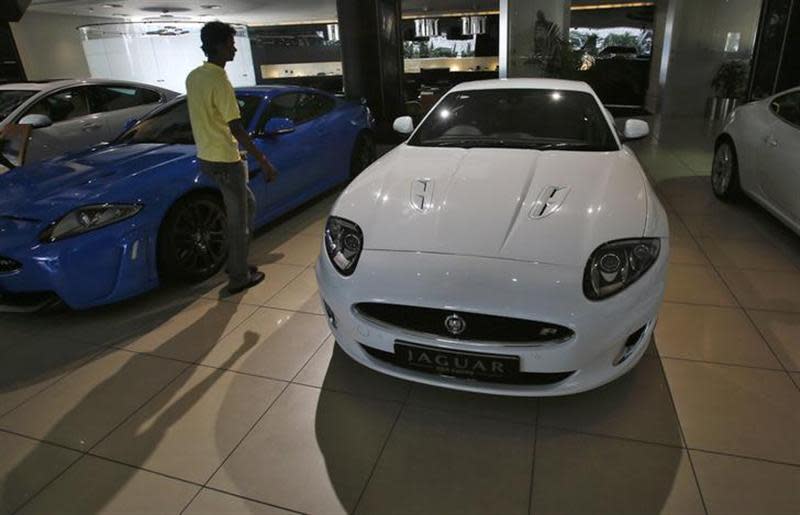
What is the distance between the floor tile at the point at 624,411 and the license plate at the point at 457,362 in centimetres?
34

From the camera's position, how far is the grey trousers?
2.81 meters

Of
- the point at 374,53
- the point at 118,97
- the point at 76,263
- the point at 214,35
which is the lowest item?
the point at 76,263

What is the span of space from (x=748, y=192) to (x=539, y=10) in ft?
24.7

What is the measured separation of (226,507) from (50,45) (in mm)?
14476

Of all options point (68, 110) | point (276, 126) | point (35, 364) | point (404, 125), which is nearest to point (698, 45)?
point (404, 125)

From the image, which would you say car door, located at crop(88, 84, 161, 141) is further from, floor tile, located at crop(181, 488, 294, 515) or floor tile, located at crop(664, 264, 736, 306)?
floor tile, located at crop(664, 264, 736, 306)

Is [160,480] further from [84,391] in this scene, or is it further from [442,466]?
[442,466]

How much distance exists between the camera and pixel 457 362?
5.57 ft

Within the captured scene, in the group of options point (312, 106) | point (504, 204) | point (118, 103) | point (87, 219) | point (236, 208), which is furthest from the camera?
point (118, 103)

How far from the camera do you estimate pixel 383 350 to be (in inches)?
70.9

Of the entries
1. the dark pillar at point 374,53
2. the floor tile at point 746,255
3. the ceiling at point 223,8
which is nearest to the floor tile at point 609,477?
the floor tile at point 746,255

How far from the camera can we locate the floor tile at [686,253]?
10.3 feet

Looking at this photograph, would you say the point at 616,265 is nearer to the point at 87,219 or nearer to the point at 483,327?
the point at 483,327

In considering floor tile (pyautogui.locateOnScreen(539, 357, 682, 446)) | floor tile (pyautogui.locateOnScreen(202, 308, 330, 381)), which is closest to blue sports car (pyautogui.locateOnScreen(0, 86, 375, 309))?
floor tile (pyautogui.locateOnScreen(202, 308, 330, 381))
